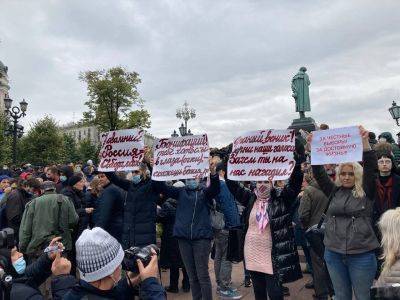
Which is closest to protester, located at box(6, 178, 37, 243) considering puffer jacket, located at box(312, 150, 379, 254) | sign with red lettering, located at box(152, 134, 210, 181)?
sign with red lettering, located at box(152, 134, 210, 181)

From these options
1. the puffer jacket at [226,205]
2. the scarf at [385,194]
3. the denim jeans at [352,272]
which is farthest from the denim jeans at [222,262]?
the scarf at [385,194]

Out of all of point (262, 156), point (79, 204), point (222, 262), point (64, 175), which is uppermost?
point (64, 175)

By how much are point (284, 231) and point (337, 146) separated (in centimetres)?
105

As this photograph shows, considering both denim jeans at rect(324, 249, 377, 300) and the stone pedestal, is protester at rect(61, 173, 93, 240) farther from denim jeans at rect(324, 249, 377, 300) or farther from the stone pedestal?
the stone pedestal

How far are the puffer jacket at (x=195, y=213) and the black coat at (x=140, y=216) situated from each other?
40 centimetres

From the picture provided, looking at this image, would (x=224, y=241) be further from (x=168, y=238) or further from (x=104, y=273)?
(x=104, y=273)

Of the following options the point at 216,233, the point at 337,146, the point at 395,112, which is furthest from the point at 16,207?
the point at 395,112

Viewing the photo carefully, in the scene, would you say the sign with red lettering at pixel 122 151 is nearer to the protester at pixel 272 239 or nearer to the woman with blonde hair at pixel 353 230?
the protester at pixel 272 239

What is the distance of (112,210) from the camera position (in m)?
5.46

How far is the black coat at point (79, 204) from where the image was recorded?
6.60 metres

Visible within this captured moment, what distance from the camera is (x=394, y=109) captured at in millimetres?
15055

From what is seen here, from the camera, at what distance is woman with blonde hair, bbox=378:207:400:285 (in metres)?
2.70

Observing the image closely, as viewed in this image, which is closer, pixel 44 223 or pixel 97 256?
pixel 97 256

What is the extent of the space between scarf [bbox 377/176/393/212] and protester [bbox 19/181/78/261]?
4.00 m
